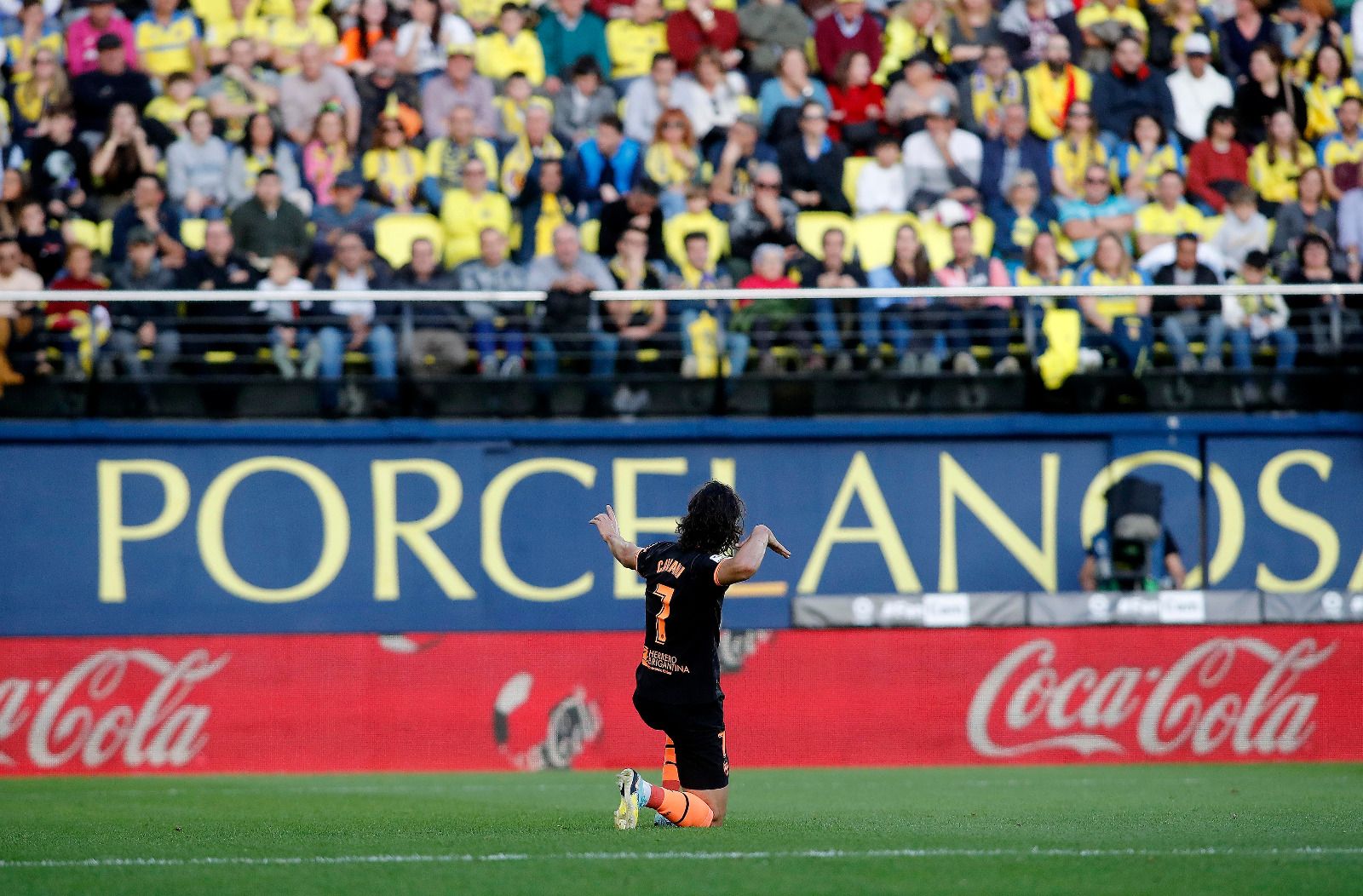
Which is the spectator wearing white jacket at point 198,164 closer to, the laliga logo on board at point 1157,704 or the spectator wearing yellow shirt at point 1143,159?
the laliga logo on board at point 1157,704

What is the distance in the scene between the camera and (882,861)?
20.2ft

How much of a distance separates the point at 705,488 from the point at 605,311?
6658 millimetres

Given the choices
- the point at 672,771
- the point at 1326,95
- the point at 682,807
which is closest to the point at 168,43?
the point at 1326,95

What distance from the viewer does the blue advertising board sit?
44.5 feet

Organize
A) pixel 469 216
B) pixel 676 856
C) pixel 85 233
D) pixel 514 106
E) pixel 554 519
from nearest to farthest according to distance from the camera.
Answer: pixel 676 856, pixel 554 519, pixel 85 233, pixel 469 216, pixel 514 106

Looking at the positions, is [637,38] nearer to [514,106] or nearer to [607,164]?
[514,106]

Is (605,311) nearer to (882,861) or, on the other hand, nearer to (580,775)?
(580,775)

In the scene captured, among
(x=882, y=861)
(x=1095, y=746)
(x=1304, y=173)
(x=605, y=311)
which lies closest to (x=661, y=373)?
(x=605, y=311)

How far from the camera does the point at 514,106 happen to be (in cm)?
1535

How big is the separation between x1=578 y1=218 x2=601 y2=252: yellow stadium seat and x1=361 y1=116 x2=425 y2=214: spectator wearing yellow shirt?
1.44 metres

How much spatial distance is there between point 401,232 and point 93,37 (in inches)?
133

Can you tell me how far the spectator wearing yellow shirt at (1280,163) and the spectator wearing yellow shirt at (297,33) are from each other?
26.8 feet

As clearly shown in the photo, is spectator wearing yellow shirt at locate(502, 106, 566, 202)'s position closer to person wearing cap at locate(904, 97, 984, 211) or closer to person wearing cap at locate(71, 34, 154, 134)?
person wearing cap at locate(904, 97, 984, 211)

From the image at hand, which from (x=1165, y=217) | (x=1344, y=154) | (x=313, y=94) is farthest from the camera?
(x=1344, y=154)
